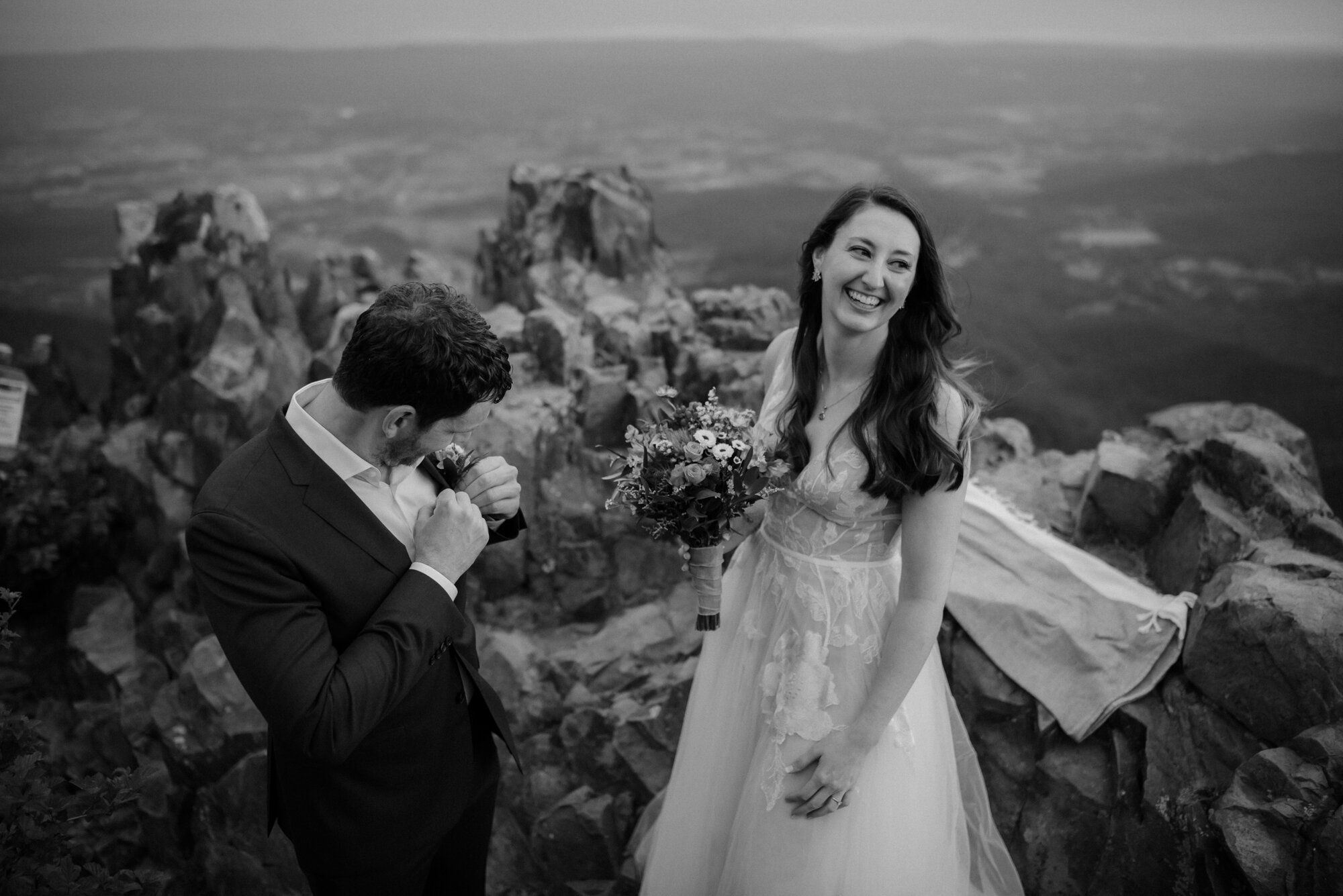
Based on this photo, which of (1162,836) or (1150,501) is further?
(1150,501)

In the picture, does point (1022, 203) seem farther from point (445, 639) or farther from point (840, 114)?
point (445, 639)

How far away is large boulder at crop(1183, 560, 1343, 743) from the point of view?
361 cm

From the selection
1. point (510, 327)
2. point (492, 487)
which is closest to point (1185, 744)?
point (492, 487)

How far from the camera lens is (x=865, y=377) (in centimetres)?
341

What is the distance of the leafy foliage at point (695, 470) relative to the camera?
304 centimetres

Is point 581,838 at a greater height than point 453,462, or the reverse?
point 453,462

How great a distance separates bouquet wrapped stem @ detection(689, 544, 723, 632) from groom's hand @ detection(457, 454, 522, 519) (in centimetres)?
88

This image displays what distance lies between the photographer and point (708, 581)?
3.43 metres

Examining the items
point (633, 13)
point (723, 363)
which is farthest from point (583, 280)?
point (633, 13)

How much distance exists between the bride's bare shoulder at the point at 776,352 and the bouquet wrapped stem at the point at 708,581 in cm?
91

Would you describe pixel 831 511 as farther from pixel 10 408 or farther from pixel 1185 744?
pixel 10 408

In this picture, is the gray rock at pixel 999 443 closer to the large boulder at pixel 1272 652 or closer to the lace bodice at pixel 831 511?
the large boulder at pixel 1272 652

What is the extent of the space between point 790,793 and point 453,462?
182 centimetres

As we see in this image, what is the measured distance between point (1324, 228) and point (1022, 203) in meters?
3.42
